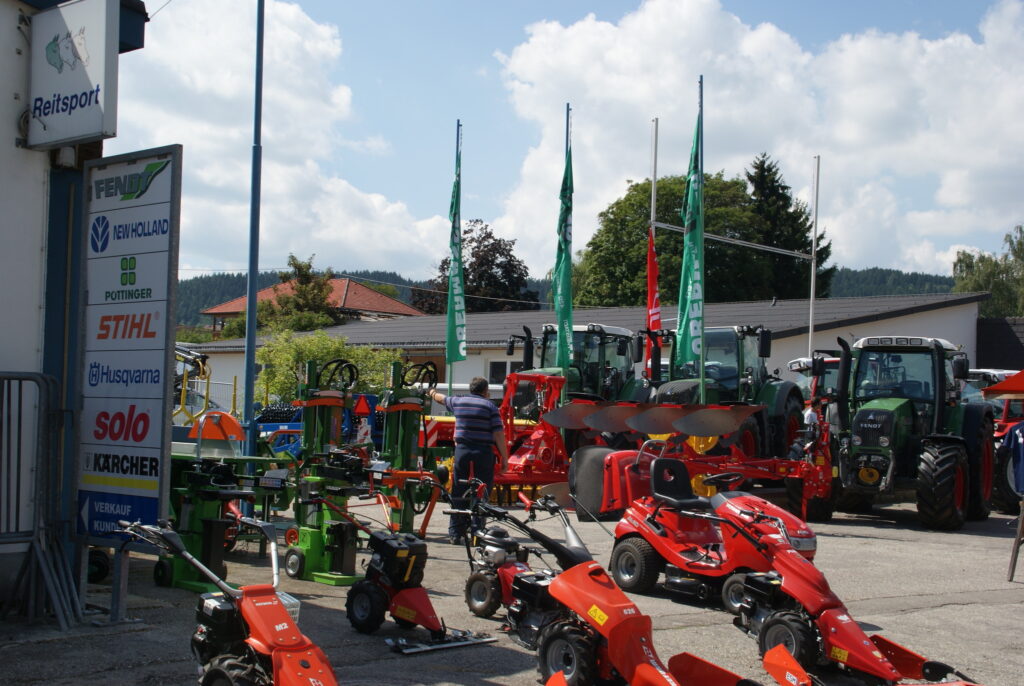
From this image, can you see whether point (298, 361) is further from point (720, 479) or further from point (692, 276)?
point (720, 479)

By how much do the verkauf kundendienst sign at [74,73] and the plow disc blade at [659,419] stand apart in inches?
343

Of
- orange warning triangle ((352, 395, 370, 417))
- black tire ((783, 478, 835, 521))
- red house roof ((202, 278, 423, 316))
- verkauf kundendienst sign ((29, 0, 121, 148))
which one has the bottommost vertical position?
black tire ((783, 478, 835, 521))

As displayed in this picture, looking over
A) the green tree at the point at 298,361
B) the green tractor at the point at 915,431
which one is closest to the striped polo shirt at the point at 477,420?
the green tractor at the point at 915,431

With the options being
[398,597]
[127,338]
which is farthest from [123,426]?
[398,597]

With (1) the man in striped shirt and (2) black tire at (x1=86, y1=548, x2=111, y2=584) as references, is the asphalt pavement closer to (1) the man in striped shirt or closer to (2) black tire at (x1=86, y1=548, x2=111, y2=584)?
(2) black tire at (x1=86, y1=548, x2=111, y2=584)

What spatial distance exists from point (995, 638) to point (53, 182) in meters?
7.76

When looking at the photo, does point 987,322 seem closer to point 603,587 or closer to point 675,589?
point 675,589

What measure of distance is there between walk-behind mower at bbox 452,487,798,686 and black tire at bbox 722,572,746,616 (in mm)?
1714

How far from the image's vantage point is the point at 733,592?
7.44m

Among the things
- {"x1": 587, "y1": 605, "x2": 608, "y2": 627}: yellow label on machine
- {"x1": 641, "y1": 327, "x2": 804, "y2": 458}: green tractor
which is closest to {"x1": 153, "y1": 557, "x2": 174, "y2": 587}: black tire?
{"x1": 587, "y1": 605, "x2": 608, "y2": 627}: yellow label on machine

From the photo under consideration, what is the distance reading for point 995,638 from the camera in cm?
746

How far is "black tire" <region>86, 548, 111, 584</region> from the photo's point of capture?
8.32 metres

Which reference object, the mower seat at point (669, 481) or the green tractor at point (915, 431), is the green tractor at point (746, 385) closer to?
the green tractor at point (915, 431)

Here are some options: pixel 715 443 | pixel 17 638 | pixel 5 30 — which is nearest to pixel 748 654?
pixel 17 638
